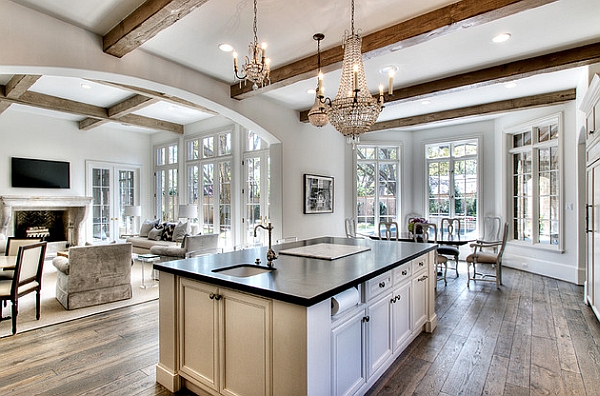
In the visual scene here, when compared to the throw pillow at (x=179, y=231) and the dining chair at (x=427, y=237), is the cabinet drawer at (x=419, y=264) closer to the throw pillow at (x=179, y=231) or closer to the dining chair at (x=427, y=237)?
the dining chair at (x=427, y=237)

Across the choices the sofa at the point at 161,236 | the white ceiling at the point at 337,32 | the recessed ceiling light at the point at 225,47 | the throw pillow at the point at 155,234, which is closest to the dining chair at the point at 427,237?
the white ceiling at the point at 337,32

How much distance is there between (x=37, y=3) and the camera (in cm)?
272

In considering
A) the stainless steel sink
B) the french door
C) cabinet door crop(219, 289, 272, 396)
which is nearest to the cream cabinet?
cabinet door crop(219, 289, 272, 396)

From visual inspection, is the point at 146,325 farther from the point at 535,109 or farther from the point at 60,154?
the point at 535,109

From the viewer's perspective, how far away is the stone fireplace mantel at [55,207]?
6594 mm

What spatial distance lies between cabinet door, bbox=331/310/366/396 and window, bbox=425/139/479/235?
5909 millimetres

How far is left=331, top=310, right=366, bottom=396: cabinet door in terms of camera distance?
182 cm

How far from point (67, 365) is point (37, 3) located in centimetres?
298

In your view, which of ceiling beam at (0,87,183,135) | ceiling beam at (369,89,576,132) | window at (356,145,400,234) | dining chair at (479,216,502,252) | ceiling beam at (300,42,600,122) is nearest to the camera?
ceiling beam at (300,42,600,122)

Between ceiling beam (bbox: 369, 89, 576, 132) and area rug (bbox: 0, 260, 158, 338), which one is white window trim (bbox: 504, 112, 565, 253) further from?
area rug (bbox: 0, 260, 158, 338)

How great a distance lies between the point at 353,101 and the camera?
2.65 meters

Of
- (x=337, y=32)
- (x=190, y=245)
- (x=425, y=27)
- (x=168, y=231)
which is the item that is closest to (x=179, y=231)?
(x=168, y=231)

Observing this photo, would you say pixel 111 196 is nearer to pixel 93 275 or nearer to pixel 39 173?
pixel 39 173

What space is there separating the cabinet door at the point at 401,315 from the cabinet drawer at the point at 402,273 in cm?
5
